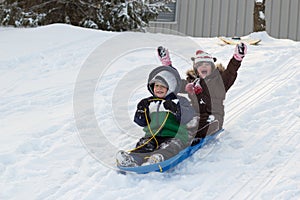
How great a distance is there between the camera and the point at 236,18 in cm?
1241

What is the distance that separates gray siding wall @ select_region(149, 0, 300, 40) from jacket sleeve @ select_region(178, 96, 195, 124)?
322 inches

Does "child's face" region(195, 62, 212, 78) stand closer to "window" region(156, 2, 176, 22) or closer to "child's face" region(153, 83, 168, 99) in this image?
"child's face" region(153, 83, 168, 99)

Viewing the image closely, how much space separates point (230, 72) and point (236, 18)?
832 cm

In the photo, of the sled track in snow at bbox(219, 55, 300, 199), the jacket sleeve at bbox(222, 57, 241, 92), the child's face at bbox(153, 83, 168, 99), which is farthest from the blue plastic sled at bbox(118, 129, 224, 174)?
the jacket sleeve at bbox(222, 57, 241, 92)

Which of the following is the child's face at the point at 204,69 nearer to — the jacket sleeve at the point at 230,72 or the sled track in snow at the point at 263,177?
the jacket sleeve at the point at 230,72

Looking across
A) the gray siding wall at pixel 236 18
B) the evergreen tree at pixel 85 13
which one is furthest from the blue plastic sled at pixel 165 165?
the gray siding wall at pixel 236 18

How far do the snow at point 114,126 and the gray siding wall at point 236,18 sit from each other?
4238mm

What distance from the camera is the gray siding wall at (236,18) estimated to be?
12.3 meters

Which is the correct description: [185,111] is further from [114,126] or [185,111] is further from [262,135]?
[114,126]

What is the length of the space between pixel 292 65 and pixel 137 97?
7.94 feet

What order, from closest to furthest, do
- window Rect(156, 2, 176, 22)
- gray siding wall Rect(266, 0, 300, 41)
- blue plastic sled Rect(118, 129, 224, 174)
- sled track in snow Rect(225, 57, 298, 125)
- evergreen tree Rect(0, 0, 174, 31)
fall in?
blue plastic sled Rect(118, 129, 224, 174) → sled track in snow Rect(225, 57, 298, 125) → evergreen tree Rect(0, 0, 174, 31) → gray siding wall Rect(266, 0, 300, 41) → window Rect(156, 2, 176, 22)

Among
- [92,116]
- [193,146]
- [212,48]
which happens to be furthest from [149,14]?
[193,146]

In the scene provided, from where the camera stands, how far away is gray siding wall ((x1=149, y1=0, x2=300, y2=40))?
40.2ft

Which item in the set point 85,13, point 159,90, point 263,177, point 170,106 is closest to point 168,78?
point 159,90
